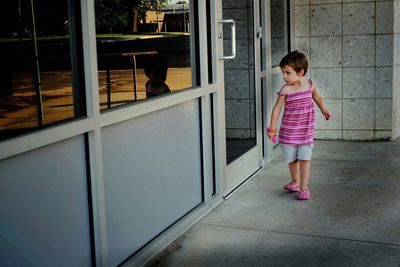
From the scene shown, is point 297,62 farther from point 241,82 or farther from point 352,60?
point 352,60

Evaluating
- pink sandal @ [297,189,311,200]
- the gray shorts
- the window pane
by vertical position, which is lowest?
pink sandal @ [297,189,311,200]

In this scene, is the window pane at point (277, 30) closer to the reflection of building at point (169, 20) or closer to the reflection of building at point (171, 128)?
the reflection of building at point (171, 128)

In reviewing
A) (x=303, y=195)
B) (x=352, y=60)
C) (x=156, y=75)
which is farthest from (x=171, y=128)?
(x=352, y=60)

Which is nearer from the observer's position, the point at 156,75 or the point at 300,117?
the point at 156,75

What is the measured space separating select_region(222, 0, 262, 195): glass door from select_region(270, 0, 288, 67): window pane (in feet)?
2.30

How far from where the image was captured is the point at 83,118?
2.88 meters

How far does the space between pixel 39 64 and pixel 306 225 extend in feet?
6.98

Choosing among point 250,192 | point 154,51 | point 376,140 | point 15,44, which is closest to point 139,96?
point 154,51

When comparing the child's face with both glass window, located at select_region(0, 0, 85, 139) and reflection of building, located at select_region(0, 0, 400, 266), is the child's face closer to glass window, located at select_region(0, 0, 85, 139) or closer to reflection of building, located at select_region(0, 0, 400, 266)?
reflection of building, located at select_region(0, 0, 400, 266)

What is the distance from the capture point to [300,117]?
4594 millimetres

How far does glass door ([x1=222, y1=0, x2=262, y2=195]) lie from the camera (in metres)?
4.95

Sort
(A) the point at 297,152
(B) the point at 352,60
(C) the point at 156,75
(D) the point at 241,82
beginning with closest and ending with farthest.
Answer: (C) the point at 156,75
(A) the point at 297,152
(D) the point at 241,82
(B) the point at 352,60

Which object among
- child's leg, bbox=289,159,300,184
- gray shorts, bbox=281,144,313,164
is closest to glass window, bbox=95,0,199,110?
Result: gray shorts, bbox=281,144,313,164

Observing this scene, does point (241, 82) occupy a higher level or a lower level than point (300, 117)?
higher
